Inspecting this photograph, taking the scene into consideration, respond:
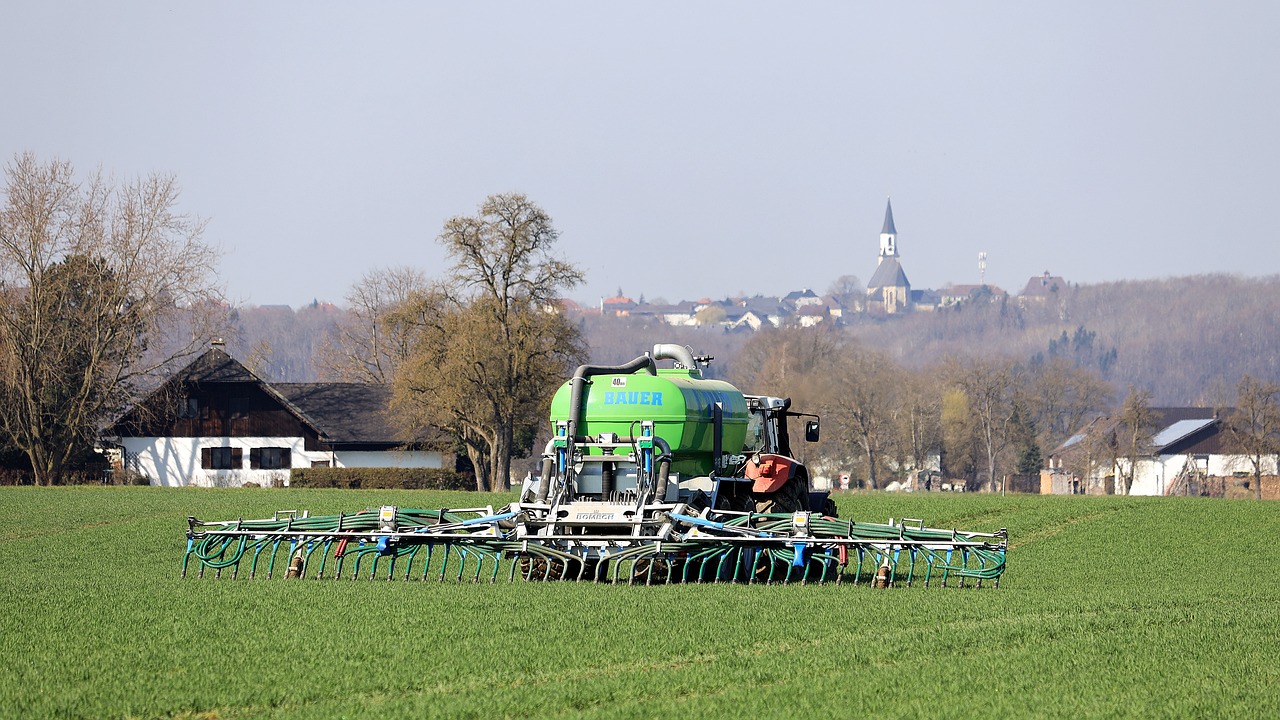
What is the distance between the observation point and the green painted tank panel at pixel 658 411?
2088 cm

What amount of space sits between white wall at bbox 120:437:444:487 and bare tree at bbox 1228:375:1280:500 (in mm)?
42293

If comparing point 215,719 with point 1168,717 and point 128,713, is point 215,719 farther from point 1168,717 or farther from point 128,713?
point 1168,717

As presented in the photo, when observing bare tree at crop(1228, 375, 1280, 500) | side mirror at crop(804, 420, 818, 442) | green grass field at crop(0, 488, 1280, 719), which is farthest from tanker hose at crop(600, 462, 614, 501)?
bare tree at crop(1228, 375, 1280, 500)

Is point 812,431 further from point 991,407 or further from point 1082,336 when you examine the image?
point 1082,336

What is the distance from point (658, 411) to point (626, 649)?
810 cm

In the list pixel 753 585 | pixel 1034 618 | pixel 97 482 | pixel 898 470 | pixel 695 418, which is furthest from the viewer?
pixel 898 470

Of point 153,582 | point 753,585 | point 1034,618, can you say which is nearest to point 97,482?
point 153,582

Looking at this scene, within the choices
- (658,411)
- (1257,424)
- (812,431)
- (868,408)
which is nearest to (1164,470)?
(1257,424)

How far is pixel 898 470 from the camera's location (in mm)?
98000

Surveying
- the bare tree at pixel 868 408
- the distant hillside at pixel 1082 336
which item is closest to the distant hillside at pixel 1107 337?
the distant hillside at pixel 1082 336

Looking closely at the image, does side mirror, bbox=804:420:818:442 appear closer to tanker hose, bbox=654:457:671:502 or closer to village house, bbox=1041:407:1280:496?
tanker hose, bbox=654:457:671:502

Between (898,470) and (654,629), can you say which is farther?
(898,470)

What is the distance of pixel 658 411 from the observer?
20.9 m

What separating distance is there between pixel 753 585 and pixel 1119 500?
89.9 ft
